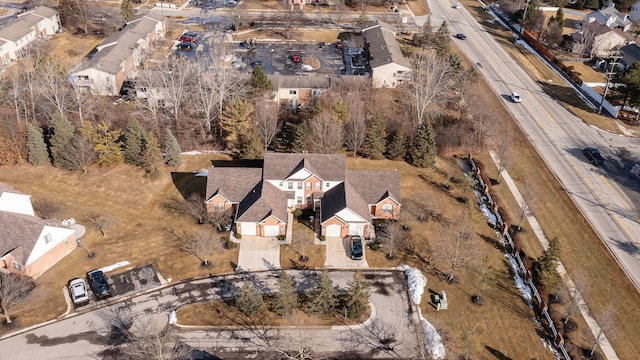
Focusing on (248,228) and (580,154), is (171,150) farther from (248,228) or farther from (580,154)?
(580,154)

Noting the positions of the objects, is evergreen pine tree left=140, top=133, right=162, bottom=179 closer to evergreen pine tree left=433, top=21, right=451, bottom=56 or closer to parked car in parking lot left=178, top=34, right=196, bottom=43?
parked car in parking lot left=178, top=34, right=196, bottom=43

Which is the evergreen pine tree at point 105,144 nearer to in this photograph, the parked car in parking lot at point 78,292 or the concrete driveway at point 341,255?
the parked car in parking lot at point 78,292

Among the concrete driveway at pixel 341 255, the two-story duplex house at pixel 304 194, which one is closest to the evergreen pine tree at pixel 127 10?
the two-story duplex house at pixel 304 194

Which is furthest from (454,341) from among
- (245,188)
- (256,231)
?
(245,188)

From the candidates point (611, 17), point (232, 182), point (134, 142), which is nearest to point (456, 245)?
point (232, 182)

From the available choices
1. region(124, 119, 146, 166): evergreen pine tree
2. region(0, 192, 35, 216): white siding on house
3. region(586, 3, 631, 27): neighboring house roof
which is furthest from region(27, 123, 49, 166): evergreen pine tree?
region(586, 3, 631, 27): neighboring house roof

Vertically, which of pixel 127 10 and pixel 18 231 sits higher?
pixel 127 10
